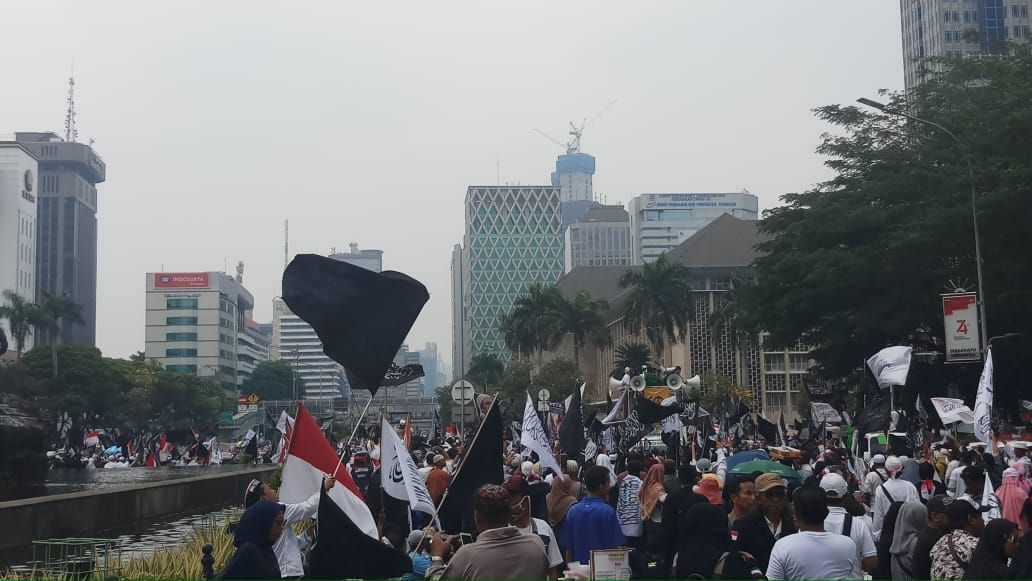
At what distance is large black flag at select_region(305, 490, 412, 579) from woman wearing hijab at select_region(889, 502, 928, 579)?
3.98 metres

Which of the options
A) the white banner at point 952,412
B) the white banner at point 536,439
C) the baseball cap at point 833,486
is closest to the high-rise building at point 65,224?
the white banner at point 952,412

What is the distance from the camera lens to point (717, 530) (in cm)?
821

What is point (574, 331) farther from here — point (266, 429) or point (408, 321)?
point (408, 321)

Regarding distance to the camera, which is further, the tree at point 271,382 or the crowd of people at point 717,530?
the tree at point 271,382

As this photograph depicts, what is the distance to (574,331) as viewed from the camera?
318 feet

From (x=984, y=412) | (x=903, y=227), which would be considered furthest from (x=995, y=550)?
(x=903, y=227)

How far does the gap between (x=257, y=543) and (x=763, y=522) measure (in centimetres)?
343

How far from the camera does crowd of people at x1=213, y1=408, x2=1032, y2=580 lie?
636cm

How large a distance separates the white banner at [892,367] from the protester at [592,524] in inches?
557

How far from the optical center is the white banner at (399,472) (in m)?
9.35

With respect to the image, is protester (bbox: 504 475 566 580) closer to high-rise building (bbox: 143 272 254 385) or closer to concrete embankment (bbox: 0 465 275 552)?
concrete embankment (bbox: 0 465 275 552)

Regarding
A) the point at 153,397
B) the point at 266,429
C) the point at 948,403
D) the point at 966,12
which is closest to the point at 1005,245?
the point at 948,403

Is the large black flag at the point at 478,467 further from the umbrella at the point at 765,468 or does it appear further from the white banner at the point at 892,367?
the white banner at the point at 892,367

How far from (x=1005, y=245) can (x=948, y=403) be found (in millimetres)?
18970
